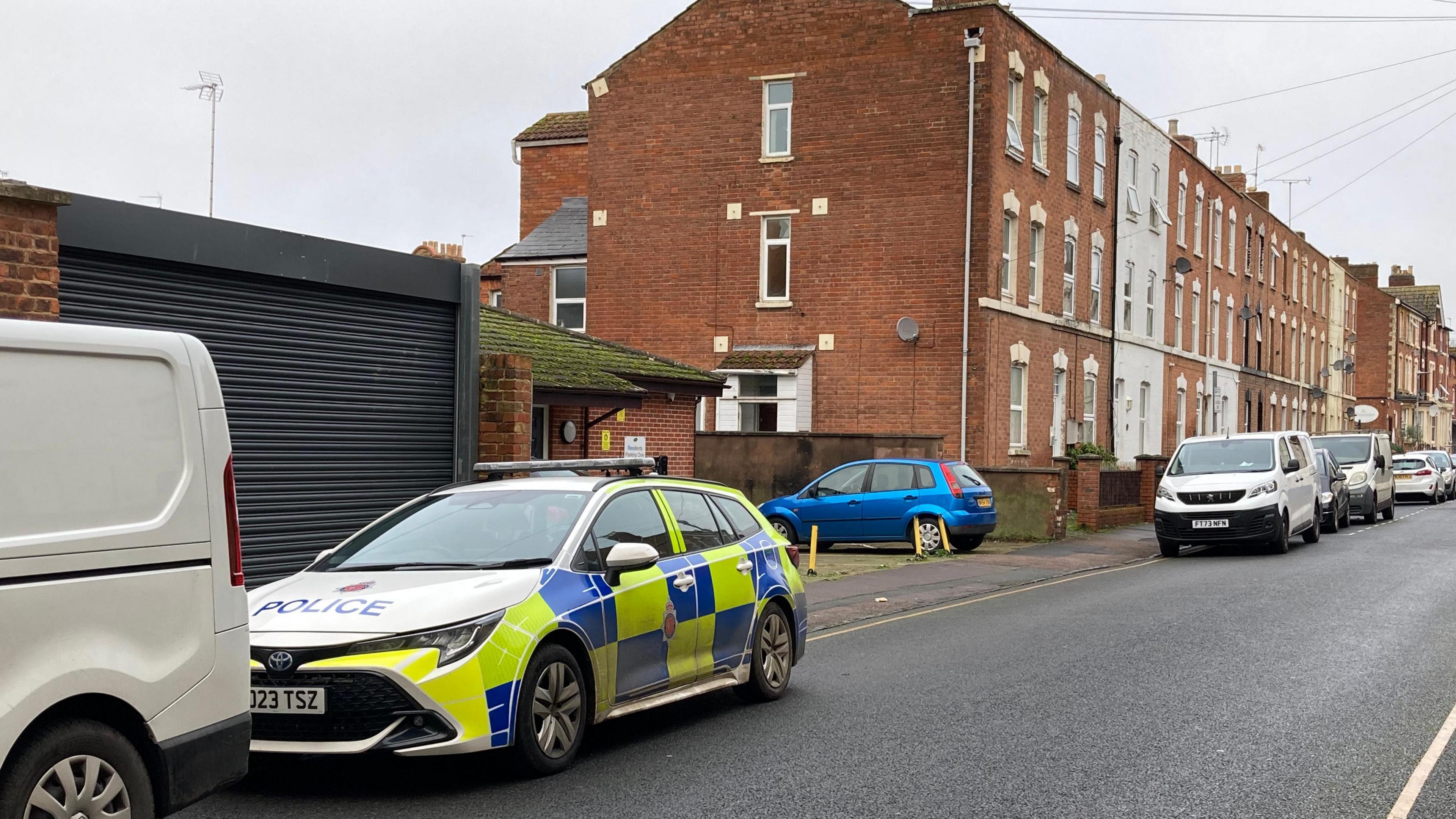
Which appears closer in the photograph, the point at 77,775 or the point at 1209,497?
the point at 77,775

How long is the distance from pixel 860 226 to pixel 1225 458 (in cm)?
965

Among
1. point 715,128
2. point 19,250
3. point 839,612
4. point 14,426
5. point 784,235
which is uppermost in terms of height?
point 715,128

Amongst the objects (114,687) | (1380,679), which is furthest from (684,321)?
(114,687)

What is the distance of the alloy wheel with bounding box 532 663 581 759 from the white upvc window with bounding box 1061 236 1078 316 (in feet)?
91.7

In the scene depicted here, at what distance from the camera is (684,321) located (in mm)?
31422

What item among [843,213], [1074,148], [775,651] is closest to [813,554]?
[775,651]

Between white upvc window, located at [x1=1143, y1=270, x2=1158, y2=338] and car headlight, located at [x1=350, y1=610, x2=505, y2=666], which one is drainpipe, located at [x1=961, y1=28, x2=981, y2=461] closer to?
white upvc window, located at [x1=1143, y1=270, x2=1158, y2=338]

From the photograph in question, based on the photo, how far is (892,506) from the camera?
Result: 72.2 feet

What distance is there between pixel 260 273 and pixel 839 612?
657cm

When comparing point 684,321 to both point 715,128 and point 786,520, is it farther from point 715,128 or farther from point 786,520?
point 786,520

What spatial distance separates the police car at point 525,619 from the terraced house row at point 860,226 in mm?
18089

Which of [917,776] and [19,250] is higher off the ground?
[19,250]

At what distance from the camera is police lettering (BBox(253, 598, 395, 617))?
6828mm

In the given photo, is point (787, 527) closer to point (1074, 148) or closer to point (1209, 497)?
point (1209, 497)
